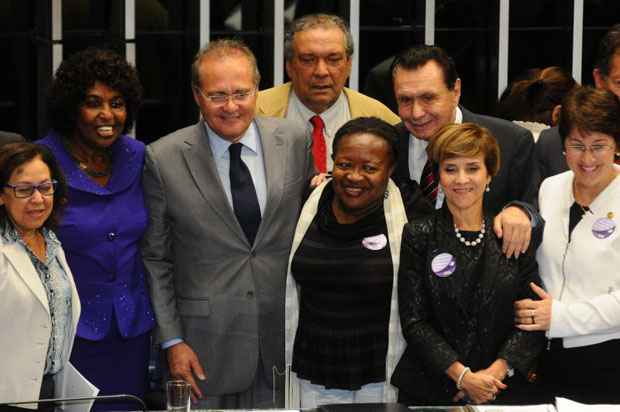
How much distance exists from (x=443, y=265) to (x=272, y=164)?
0.70 meters

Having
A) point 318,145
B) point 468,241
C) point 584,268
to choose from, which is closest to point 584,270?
point 584,268

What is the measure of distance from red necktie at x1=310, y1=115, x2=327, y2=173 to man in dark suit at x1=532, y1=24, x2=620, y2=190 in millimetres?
745

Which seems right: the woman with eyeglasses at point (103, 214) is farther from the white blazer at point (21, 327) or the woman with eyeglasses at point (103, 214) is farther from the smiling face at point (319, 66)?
the smiling face at point (319, 66)

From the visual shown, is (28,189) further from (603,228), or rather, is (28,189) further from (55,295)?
(603,228)

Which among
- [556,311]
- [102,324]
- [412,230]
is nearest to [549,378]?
[556,311]

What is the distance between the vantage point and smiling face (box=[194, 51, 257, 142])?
376 centimetres

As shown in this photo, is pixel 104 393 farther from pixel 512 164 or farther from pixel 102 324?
pixel 512 164

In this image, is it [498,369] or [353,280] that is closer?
[498,369]

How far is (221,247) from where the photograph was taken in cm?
374

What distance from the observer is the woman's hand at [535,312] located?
11.2ft

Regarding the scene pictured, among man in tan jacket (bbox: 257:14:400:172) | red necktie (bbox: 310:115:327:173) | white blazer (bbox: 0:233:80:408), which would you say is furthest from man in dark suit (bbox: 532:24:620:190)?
white blazer (bbox: 0:233:80:408)

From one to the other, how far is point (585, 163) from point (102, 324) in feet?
5.13

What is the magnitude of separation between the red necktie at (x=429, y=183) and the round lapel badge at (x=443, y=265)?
0.31 metres

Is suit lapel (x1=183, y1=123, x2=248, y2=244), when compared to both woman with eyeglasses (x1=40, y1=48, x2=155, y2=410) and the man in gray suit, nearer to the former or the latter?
the man in gray suit
